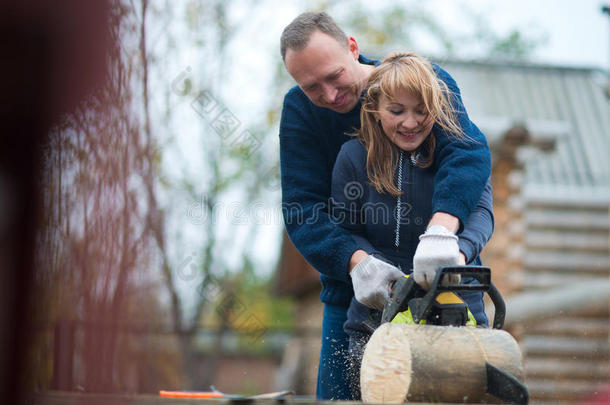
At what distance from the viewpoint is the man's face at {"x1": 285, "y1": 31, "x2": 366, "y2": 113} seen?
229 centimetres

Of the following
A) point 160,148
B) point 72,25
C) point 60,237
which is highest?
point 160,148

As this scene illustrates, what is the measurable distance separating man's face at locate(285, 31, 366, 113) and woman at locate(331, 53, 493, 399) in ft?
0.34

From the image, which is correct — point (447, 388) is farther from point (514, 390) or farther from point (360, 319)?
point (360, 319)

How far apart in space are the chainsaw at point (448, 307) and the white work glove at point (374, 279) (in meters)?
0.05

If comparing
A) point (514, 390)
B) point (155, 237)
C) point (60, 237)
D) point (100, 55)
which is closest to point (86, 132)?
point (100, 55)

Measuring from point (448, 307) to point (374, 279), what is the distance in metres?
0.30

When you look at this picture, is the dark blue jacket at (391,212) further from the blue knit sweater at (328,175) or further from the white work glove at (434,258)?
the white work glove at (434,258)

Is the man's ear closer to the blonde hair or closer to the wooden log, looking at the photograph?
the blonde hair

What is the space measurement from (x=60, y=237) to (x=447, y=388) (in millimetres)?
1445

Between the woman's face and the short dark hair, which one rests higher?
the short dark hair

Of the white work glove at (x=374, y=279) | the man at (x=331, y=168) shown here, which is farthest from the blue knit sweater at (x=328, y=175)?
the white work glove at (x=374, y=279)

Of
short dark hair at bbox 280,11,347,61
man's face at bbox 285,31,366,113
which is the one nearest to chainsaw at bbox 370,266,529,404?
man's face at bbox 285,31,366,113

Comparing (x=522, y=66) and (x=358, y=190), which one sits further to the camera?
(x=522, y=66)

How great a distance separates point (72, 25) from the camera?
210 cm
